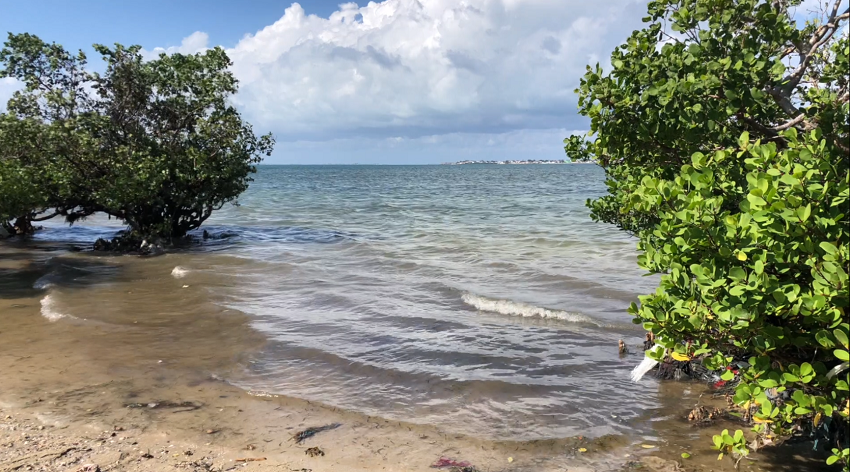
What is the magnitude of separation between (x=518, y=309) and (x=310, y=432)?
6.49 meters

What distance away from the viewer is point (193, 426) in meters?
6.10

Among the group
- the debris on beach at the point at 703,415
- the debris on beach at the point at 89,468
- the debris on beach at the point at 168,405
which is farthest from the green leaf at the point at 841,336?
the debris on beach at the point at 168,405

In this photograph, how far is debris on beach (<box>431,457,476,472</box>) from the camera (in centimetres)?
527

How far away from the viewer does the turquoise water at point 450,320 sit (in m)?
7.02

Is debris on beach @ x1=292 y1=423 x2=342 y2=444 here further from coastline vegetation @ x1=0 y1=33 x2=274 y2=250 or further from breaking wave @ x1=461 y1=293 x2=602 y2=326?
coastline vegetation @ x1=0 y1=33 x2=274 y2=250

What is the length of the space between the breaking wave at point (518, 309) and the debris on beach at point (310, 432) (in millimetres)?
5947

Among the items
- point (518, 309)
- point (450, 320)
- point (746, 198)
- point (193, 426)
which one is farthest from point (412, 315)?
point (746, 198)

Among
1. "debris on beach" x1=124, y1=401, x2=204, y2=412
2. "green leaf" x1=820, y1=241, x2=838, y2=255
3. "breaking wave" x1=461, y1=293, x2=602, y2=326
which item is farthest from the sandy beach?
"breaking wave" x1=461, y1=293, x2=602, y2=326

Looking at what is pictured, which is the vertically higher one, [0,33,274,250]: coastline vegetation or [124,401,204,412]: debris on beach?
[0,33,274,250]: coastline vegetation

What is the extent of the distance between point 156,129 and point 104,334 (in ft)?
36.7

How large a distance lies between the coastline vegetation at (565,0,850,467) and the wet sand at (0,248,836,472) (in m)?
1.74

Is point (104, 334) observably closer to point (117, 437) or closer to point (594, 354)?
point (117, 437)

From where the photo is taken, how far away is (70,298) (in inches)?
484

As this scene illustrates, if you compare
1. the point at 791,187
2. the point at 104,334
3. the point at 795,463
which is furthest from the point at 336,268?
the point at 791,187
